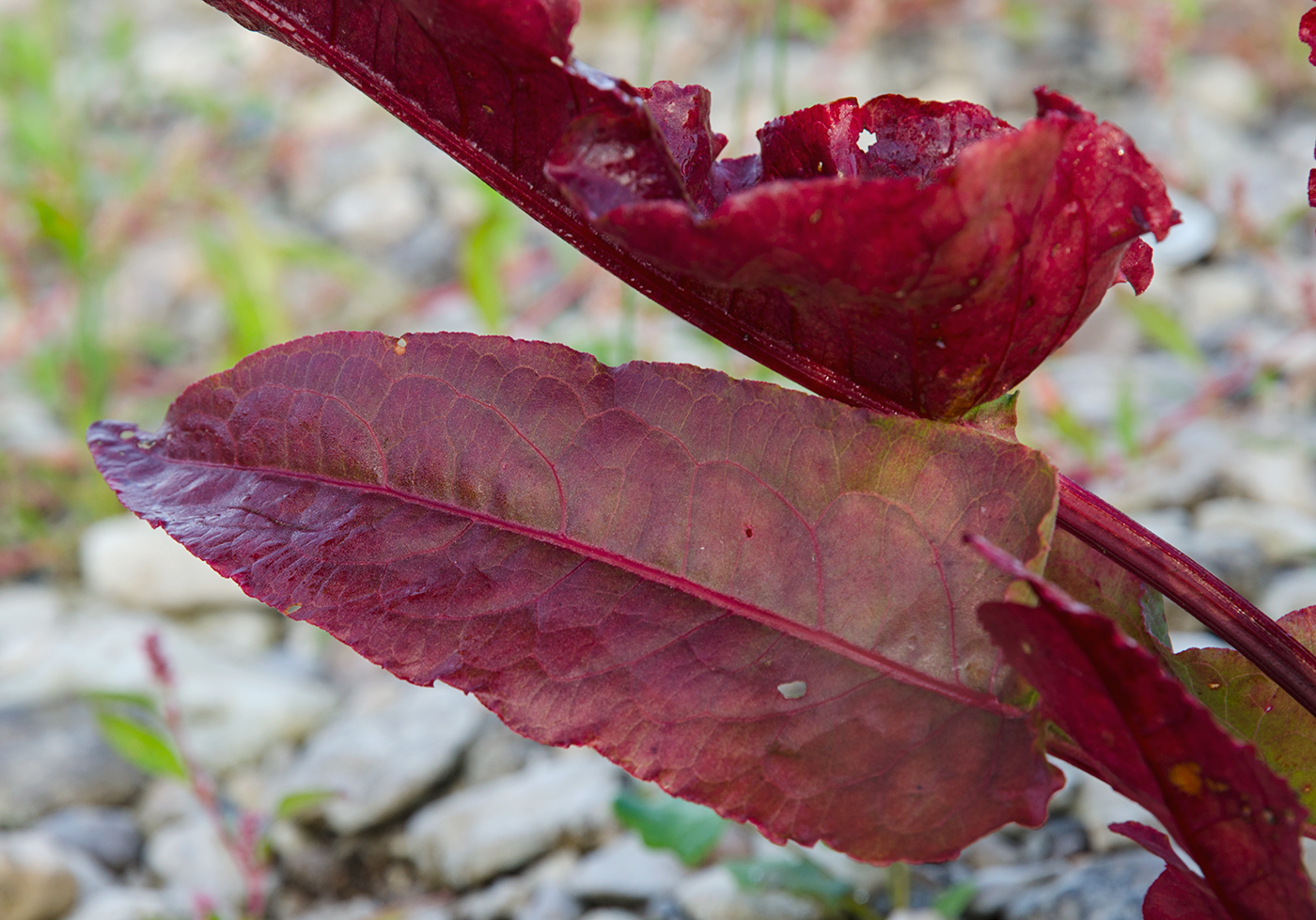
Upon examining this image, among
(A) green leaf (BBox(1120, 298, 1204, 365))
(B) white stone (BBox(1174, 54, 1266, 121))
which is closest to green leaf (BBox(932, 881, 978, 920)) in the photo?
(A) green leaf (BBox(1120, 298, 1204, 365))

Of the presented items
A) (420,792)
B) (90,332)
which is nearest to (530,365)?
(420,792)

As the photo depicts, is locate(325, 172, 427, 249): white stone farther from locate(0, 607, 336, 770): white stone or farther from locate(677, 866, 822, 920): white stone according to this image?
locate(677, 866, 822, 920): white stone

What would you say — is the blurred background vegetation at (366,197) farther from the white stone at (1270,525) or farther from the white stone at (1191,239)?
the white stone at (1270,525)

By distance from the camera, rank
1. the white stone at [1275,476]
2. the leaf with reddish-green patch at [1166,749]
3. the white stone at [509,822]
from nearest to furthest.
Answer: the leaf with reddish-green patch at [1166,749], the white stone at [509,822], the white stone at [1275,476]

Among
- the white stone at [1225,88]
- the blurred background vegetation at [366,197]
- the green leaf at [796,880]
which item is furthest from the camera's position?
the white stone at [1225,88]

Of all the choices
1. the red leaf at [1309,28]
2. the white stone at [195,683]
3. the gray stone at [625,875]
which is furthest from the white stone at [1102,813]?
the white stone at [195,683]

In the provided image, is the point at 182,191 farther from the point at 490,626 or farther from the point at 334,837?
the point at 490,626

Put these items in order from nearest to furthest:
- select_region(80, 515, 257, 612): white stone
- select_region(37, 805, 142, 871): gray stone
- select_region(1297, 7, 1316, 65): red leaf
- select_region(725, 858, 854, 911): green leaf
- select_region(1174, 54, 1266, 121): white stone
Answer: select_region(1297, 7, 1316, 65): red leaf < select_region(725, 858, 854, 911): green leaf < select_region(37, 805, 142, 871): gray stone < select_region(80, 515, 257, 612): white stone < select_region(1174, 54, 1266, 121): white stone
